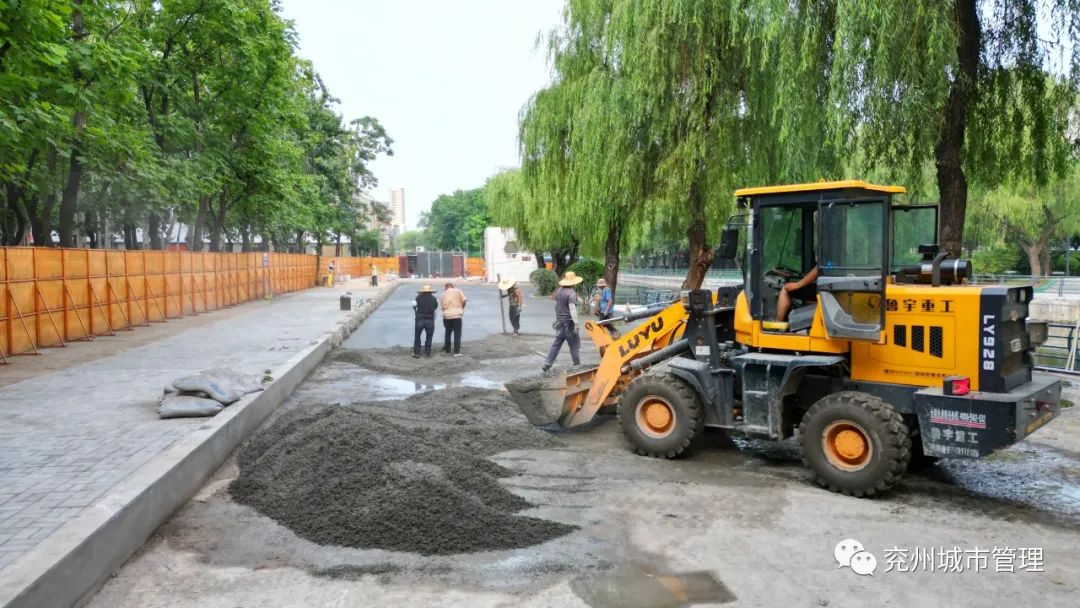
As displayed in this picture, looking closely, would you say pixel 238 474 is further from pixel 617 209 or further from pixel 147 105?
pixel 147 105

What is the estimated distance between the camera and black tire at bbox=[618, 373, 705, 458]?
279 inches

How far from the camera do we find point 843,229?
651 centimetres

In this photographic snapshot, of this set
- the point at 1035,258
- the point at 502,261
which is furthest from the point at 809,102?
the point at 502,261

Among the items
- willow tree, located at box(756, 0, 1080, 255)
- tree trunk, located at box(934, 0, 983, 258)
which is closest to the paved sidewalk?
willow tree, located at box(756, 0, 1080, 255)

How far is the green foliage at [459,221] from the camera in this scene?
324 ft

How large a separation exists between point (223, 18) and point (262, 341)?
11.8m

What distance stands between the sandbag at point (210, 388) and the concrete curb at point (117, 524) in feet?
0.88

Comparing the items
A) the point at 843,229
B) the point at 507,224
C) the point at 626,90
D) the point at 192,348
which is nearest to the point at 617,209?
the point at 626,90

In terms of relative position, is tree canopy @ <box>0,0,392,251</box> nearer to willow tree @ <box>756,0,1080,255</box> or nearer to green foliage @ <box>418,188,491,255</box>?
willow tree @ <box>756,0,1080,255</box>

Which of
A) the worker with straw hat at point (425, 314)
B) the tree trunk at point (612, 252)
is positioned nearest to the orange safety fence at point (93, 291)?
the worker with straw hat at point (425, 314)

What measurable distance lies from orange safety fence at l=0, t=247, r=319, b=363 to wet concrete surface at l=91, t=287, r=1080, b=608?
30.4ft

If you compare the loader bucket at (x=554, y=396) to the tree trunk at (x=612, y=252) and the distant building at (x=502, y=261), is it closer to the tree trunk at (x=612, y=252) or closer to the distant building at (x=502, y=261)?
the tree trunk at (x=612, y=252)

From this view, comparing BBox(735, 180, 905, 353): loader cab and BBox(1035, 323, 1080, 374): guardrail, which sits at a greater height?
BBox(735, 180, 905, 353): loader cab

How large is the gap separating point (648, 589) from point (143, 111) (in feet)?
79.5
